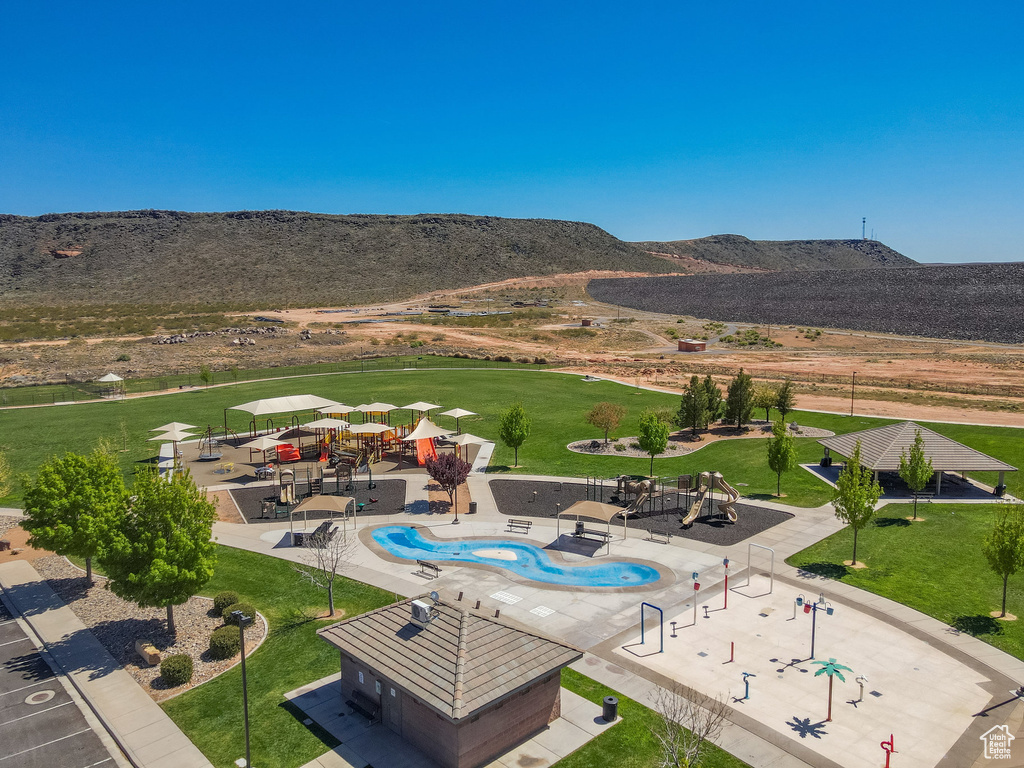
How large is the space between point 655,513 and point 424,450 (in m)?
13.8

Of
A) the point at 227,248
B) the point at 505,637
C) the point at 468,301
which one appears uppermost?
the point at 227,248

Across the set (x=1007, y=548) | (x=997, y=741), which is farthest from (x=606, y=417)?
(x=997, y=741)

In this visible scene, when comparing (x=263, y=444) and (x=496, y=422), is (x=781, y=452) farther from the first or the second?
(x=263, y=444)

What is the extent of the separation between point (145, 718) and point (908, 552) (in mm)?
24903

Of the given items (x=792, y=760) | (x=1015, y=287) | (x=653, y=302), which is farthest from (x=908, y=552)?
(x=653, y=302)

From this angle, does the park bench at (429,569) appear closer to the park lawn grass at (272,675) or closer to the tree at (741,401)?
the park lawn grass at (272,675)

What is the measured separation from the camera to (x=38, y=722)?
581 inches

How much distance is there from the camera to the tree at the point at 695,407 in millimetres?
41375

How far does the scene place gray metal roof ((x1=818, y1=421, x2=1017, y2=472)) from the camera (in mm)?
29547

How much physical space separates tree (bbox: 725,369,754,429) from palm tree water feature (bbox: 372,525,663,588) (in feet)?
75.9

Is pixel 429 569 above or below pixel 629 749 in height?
above

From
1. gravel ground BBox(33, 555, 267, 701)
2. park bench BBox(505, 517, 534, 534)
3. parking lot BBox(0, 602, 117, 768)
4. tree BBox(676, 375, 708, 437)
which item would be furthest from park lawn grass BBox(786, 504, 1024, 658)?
parking lot BBox(0, 602, 117, 768)

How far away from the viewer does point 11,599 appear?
21.0 meters

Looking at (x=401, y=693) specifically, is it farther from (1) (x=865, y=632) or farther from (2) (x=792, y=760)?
(1) (x=865, y=632)
